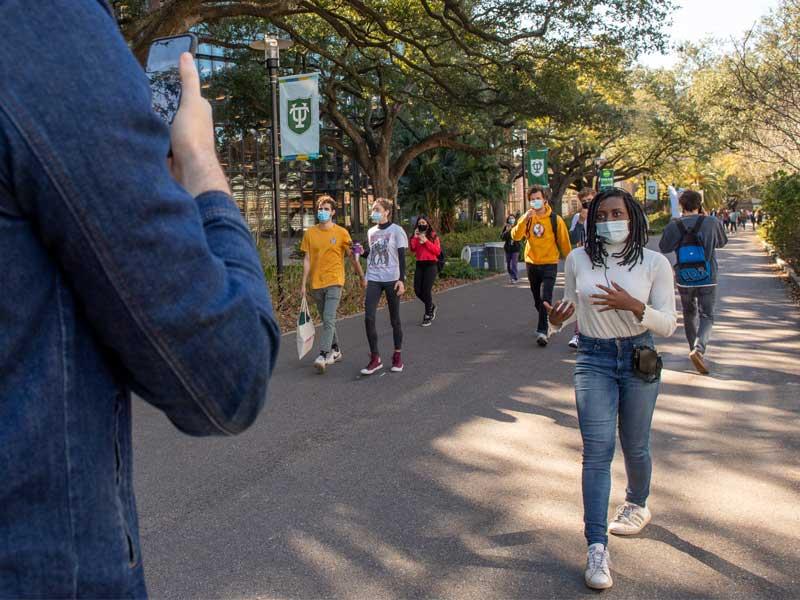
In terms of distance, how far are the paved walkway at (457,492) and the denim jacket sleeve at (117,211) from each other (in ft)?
10.2

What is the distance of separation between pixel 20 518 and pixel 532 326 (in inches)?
483

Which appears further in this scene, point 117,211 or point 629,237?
point 629,237

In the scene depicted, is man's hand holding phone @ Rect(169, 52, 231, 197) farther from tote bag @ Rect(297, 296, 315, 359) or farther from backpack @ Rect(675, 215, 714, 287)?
backpack @ Rect(675, 215, 714, 287)

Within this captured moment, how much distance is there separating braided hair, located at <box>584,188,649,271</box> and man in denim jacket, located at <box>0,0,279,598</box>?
379cm

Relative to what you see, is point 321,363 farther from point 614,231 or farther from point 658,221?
point 658,221

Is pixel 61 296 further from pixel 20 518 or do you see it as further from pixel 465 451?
pixel 465 451

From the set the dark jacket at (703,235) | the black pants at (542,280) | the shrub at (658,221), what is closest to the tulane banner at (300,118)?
the black pants at (542,280)

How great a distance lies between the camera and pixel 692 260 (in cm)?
904

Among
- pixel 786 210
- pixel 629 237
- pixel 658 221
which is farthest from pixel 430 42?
pixel 658 221

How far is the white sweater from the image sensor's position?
427 cm

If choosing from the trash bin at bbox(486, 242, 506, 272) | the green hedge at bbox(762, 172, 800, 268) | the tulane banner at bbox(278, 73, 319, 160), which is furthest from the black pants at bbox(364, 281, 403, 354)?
the trash bin at bbox(486, 242, 506, 272)

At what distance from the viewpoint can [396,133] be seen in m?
33.1

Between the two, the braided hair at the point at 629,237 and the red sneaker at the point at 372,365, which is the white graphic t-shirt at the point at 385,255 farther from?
the braided hair at the point at 629,237

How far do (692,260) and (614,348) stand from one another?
529 centimetres
